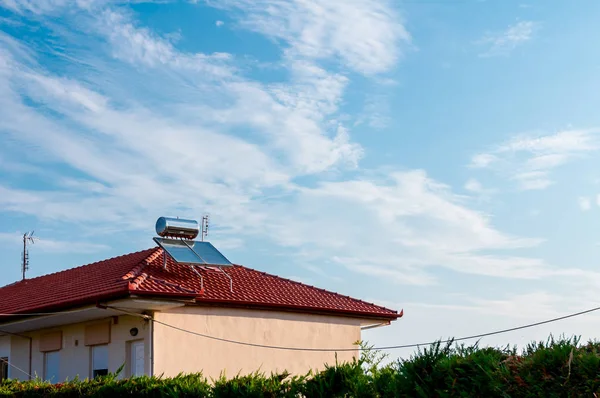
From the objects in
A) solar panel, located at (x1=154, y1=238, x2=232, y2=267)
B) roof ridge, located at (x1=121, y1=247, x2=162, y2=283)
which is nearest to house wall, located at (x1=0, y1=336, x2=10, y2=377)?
roof ridge, located at (x1=121, y1=247, x2=162, y2=283)

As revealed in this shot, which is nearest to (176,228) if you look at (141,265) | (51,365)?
(141,265)

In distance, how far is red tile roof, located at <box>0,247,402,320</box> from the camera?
1753 centimetres

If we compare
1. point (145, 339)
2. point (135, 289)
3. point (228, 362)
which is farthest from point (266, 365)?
point (135, 289)

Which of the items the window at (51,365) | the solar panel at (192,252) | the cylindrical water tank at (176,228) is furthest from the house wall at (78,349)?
the cylindrical water tank at (176,228)

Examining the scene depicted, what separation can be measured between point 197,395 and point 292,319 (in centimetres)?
997

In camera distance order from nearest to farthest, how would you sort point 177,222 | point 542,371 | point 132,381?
point 542,371
point 132,381
point 177,222

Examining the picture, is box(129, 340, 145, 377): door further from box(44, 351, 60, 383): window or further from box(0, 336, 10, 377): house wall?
box(0, 336, 10, 377): house wall

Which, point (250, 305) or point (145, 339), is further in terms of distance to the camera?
point (250, 305)

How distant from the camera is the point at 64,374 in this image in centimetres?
2069

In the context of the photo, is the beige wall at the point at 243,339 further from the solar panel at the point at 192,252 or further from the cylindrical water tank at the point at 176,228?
the cylindrical water tank at the point at 176,228

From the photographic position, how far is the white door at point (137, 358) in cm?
1835

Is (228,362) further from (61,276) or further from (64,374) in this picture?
(61,276)

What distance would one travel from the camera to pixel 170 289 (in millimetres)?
17391

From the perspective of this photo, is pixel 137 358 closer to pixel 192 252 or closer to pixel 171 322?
pixel 171 322
